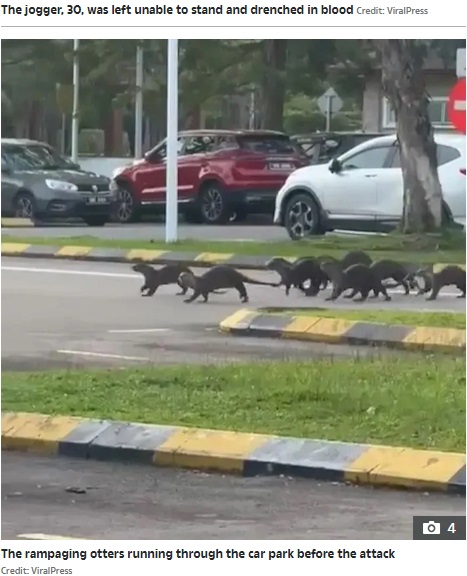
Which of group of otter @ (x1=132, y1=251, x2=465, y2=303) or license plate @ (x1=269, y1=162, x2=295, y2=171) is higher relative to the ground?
license plate @ (x1=269, y1=162, x2=295, y2=171)

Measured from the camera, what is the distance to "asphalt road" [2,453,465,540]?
659cm

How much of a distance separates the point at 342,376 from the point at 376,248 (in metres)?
10.9

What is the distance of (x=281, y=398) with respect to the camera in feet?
31.2

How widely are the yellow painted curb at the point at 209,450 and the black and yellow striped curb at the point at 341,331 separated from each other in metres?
4.10

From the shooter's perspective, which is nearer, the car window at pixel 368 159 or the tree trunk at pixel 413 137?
the tree trunk at pixel 413 137

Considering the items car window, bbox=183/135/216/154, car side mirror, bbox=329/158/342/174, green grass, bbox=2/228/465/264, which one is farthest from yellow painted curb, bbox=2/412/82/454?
car window, bbox=183/135/216/154

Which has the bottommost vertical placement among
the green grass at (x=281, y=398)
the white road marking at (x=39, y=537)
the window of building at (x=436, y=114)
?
the white road marking at (x=39, y=537)

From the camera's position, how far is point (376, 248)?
20891mm

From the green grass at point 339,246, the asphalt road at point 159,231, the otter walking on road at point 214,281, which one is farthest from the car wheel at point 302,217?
the otter walking on road at point 214,281

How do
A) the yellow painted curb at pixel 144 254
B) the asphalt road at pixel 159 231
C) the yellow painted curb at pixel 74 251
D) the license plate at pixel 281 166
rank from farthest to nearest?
the license plate at pixel 281 166 < the asphalt road at pixel 159 231 < the yellow painted curb at pixel 74 251 < the yellow painted curb at pixel 144 254

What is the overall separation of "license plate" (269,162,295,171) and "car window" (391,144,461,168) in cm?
372

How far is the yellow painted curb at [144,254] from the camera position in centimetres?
2127

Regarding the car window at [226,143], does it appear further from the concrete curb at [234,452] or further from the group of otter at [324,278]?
the concrete curb at [234,452]

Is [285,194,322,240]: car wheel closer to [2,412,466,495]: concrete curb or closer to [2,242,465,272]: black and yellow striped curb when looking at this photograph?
[2,242,465,272]: black and yellow striped curb
